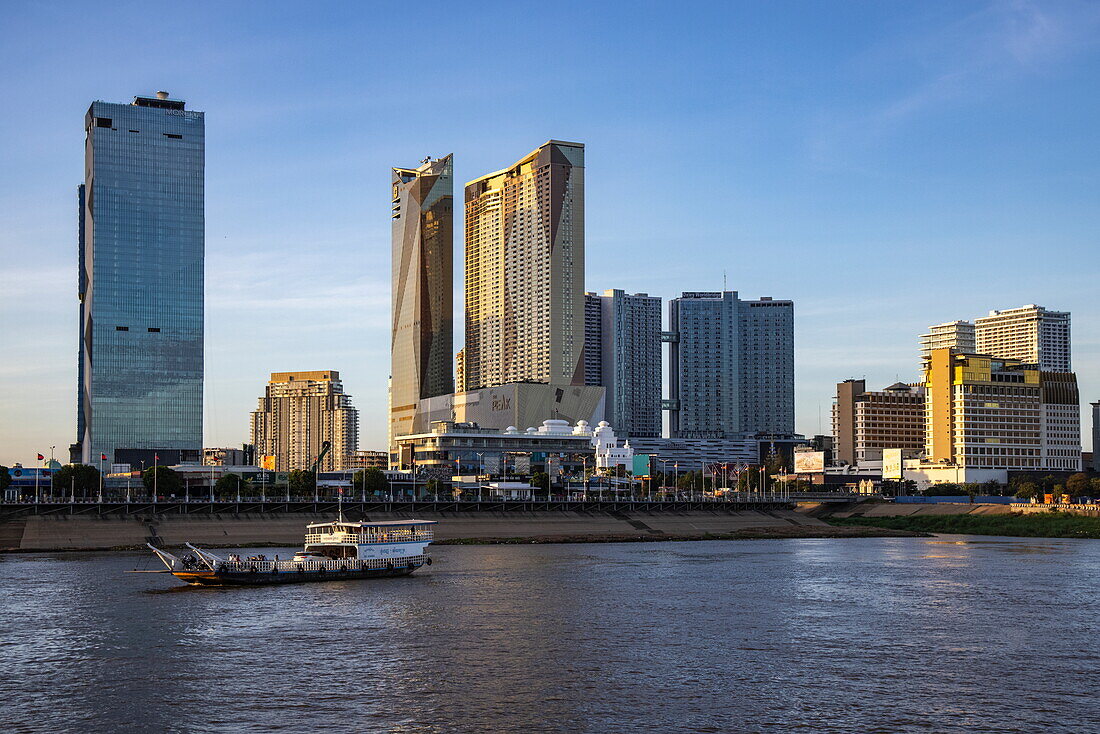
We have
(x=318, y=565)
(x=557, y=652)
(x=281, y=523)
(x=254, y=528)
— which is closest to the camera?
(x=557, y=652)

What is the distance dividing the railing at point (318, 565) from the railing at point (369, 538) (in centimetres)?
173

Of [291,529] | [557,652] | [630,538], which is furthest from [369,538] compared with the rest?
[630,538]

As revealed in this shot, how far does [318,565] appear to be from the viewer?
360 feet

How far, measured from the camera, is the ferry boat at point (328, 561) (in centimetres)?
10356

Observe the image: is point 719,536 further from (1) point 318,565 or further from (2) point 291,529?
(1) point 318,565

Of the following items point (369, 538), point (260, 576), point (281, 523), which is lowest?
point (260, 576)

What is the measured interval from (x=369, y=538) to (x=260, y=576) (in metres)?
12.8

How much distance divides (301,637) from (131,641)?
394 inches

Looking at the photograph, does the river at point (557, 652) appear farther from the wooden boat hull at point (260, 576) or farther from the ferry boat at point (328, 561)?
the ferry boat at point (328, 561)

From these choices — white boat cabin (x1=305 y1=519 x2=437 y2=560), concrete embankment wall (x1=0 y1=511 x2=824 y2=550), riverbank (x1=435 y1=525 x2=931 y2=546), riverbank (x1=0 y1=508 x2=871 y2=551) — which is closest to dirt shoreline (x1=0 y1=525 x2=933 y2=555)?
riverbank (x1=435 y1=525 x2=931 y2=546)

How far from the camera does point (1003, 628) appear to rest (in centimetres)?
7719

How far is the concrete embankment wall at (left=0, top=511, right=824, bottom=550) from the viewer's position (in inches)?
5719

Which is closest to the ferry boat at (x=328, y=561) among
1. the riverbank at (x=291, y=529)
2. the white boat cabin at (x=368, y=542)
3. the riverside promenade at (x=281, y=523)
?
the white boat cabin at (x=368, y=542)

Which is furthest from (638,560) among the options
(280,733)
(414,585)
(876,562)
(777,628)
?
(280,733)
